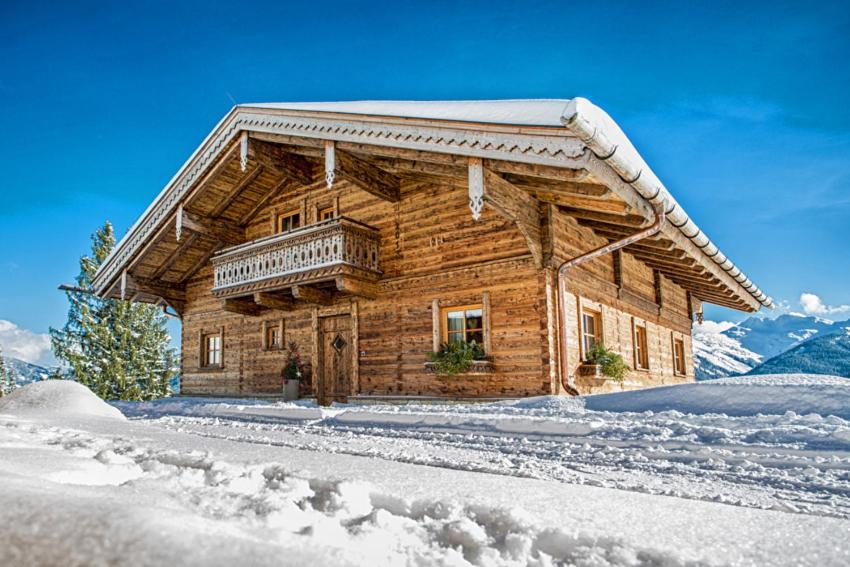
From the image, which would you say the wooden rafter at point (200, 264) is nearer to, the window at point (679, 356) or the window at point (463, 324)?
the window at point (463, 324)

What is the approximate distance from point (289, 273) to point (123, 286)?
22.8 feet

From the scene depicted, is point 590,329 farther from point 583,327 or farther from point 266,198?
point 266,198

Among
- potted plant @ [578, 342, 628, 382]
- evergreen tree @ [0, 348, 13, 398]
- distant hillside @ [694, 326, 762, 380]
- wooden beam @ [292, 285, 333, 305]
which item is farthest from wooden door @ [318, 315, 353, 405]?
distant hillside @ [694, 326, 762, 380]

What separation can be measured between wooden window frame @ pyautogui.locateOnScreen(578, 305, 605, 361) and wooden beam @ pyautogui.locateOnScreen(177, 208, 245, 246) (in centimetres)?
1044

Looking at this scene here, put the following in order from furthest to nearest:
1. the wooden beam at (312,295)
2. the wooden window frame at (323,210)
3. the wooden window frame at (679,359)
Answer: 1. the wooden window frame at (679,359)
2. the wooden window frame at (323,210)
3. the wooden beam at (312,295)

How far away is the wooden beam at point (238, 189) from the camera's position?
1531cm

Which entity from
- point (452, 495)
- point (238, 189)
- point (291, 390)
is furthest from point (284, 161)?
point (452, 495)

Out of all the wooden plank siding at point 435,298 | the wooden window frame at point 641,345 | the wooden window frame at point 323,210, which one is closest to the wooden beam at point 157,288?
the wooden plank siding at point 435,298

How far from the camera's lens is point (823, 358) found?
56625 mm

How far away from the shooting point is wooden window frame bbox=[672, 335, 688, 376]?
1738cm

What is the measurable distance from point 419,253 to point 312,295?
2975 mm

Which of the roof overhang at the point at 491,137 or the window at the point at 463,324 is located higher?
the roof overhang at the point at 491,137

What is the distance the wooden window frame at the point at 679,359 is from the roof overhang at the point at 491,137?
2654 mm

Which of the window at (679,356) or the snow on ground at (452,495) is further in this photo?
the window at (679,356)
